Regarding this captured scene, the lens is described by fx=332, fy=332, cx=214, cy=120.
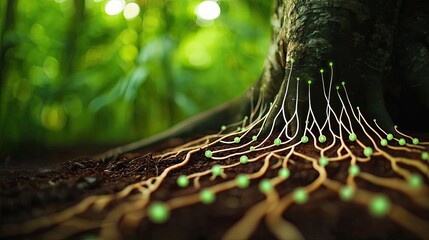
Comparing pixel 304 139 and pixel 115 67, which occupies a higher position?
pixel 115 67

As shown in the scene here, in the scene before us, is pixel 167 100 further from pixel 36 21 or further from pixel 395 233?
pixel 395 233

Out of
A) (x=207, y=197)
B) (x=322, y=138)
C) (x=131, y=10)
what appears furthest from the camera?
(x=131, y=10)

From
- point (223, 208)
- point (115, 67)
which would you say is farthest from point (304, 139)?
point (115, 67)

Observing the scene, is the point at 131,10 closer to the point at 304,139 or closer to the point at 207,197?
the point at 304,139

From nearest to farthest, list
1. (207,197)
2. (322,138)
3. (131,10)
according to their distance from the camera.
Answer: (207,197) → (322,138) → (131,10)

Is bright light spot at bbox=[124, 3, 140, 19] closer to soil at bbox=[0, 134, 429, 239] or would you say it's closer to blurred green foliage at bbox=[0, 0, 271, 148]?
blurred green foliage at bbox=[0, 0, 271, 148]

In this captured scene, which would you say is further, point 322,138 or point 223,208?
point 322,138
